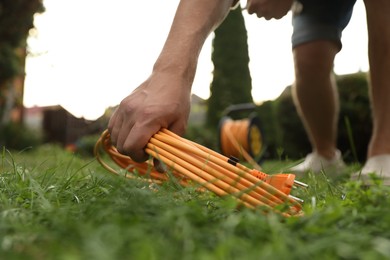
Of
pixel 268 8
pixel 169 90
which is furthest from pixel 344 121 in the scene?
pixel 169 90

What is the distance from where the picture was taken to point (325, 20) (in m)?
2.67

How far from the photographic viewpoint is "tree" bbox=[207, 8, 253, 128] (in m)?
9.95

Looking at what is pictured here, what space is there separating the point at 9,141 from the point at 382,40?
9776 mm

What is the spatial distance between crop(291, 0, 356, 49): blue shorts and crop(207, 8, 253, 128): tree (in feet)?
23.4

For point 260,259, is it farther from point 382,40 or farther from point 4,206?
point 382,40

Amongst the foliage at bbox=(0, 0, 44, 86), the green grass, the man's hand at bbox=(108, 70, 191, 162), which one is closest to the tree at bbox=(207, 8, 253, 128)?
the foliage at bbox=(0, 0, 44, 86)

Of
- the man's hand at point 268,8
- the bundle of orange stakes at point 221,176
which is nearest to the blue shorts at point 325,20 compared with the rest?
the man's hand at point 268,8

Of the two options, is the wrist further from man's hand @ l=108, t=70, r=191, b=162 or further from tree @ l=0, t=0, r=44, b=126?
tree @ l=0, t=0, r=44, b=126

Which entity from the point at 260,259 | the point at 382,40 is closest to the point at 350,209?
the point at 260,259

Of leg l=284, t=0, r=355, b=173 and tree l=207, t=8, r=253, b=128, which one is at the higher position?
leg l=284, t=0, r=355, b=173

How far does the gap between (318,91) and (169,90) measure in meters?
1.69

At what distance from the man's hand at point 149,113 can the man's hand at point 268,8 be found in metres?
0.64

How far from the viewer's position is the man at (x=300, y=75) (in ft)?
4.65

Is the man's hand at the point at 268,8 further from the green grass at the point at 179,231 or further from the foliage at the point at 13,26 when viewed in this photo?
the foliage at the point at 13,26
